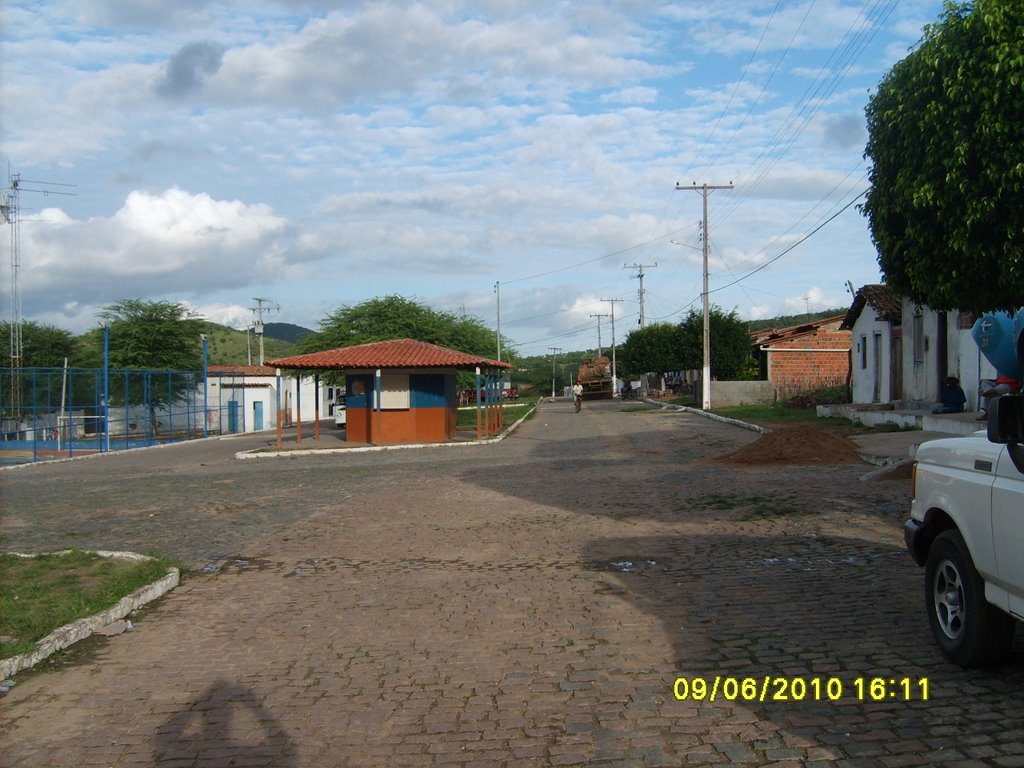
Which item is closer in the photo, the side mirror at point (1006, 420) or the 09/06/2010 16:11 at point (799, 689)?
the side mirror at point (1006, 420)

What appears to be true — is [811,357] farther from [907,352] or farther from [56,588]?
[56,588]

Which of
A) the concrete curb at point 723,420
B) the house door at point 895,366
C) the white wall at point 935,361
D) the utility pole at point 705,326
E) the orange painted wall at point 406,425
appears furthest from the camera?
the utility pole at point 705,326

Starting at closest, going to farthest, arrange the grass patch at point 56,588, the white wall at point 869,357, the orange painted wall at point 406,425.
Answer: the grass patch at point 56,588
the white wall at point 869,357
the orange painted wall at point 406,425

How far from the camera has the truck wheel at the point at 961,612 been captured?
5.00m

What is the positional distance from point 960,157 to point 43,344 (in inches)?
2132

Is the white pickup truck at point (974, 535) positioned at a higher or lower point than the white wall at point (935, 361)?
lower

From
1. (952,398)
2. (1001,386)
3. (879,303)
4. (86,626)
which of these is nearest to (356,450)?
(952,398)

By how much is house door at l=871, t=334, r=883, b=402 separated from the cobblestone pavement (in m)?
17.8

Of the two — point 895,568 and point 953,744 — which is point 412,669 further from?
point 895,568

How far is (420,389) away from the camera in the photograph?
29.4m

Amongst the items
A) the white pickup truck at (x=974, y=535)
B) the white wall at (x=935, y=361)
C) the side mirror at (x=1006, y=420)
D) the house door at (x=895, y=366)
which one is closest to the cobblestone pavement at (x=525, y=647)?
the white pickup truck at (x=974, y=535)

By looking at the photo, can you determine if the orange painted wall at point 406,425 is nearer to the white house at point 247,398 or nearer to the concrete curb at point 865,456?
the concrete curb at point 865,456

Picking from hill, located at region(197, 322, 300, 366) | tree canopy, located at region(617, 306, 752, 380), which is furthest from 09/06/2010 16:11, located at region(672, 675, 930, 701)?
hill, located at region(197, 322, 300, 366)

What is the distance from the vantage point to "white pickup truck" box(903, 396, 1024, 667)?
14.9 ft
